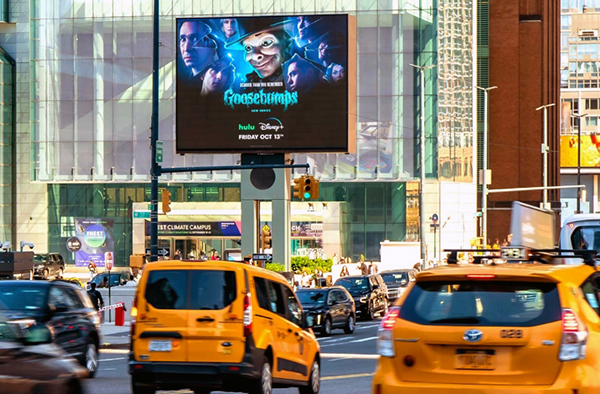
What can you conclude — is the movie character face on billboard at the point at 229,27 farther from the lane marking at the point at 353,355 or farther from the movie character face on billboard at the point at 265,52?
the lane marking at the point at 353,355

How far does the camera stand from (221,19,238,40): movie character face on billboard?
4662 cm

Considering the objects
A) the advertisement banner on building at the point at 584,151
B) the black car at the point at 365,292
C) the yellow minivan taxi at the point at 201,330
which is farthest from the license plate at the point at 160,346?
the advertisement banner on building at the point at 584,151

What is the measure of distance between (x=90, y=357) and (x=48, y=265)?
5222 cm

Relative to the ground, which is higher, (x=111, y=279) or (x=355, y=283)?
(x=355, y=283)

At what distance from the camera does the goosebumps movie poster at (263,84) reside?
45.6 m

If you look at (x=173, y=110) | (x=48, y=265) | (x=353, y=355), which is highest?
(x=173, y=110)

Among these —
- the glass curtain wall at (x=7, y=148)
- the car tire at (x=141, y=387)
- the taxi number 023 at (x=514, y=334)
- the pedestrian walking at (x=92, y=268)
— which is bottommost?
the pedestrian walking at (x=92, y=268)

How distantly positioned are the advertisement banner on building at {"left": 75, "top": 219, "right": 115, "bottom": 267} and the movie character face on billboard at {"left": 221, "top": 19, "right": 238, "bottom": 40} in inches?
1352

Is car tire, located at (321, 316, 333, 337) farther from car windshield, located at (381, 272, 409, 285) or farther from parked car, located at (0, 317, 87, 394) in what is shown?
parked car, located at (0, 317, 87, 394)

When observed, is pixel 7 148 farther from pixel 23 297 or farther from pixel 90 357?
pixel 23 297

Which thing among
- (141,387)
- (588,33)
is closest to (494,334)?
(141,387)

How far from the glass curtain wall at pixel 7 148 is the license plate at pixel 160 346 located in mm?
70836

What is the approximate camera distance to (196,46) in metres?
47.0

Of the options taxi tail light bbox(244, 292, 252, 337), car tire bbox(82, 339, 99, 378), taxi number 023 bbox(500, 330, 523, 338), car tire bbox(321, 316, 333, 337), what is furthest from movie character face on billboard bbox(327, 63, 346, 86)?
taxi number 023 bbox(500, 330, 523, 338)
